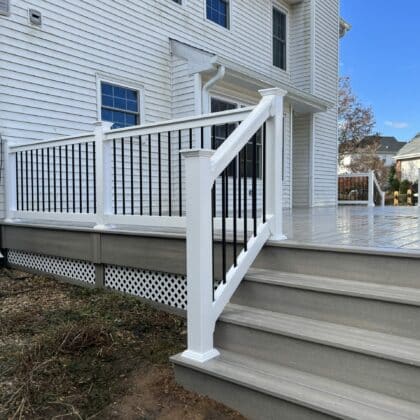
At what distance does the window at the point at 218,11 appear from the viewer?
8.45 meters

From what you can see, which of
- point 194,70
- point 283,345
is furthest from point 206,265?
point 194,70

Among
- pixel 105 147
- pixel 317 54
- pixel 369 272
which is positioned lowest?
pixel 369 272

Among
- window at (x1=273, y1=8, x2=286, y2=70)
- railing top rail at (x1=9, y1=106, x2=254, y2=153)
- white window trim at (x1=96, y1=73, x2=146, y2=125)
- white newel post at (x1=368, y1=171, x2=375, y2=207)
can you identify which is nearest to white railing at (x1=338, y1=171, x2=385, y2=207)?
white newel post at (x1=368, y1=171, x2=375, y2=207)

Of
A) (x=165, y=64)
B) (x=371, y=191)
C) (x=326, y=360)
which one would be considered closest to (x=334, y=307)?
(x=326, y=360)

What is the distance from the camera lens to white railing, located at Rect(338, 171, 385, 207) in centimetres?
1099

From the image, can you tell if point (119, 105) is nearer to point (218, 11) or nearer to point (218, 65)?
point (218, 65)

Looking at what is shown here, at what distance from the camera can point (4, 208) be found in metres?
5.31

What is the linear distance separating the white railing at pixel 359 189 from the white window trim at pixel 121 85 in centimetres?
657

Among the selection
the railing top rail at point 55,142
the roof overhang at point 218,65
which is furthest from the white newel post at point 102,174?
the roof overhang at point 218,65

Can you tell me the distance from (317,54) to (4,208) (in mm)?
8641

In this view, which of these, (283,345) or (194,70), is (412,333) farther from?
(194,70)

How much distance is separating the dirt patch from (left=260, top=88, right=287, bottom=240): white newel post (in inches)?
43.4

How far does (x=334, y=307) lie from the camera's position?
2.32m

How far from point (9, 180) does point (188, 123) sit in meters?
2.91
